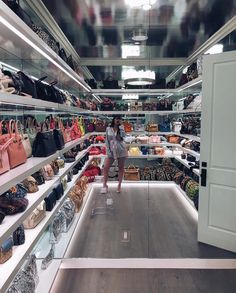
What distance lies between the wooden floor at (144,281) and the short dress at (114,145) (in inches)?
57.8

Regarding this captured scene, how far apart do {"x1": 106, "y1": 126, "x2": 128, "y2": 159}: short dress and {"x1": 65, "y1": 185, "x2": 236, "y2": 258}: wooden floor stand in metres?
0.51

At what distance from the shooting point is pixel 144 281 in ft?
8.65

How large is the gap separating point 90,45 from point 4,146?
10.6 feet

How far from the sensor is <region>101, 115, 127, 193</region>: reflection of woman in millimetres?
3631

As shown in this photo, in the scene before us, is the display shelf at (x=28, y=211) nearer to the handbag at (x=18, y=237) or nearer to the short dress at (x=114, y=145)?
the handbag at (x=18, y=237)

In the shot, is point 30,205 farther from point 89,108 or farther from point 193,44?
point 193,44

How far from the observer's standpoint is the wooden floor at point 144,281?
2.52 meters

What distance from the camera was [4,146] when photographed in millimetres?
1627

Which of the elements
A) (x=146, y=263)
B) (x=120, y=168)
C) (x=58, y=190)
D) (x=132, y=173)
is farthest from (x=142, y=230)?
(x=58, y=190)

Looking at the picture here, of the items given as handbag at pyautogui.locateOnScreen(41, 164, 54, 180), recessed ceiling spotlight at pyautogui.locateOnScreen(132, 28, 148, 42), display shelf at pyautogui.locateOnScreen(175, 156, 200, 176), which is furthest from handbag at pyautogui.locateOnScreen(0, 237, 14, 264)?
recessed ceiling spotlight at pyautogui.locateOnScreen(132, 28, 148, 42)

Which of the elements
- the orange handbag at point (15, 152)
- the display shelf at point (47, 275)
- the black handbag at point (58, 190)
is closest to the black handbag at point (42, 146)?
the orange handbag at point (15, 152)

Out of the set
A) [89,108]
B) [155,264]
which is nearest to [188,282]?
[155,264]

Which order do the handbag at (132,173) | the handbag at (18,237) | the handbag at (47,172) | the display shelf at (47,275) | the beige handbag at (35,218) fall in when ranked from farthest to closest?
the handbag at (132,173)
the handbag at (47,172)
the display shelf at (47,275)
the beige handbag at (35,218)
the handbag at (18,237)

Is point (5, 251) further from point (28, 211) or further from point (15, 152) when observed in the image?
point (15, 152)
